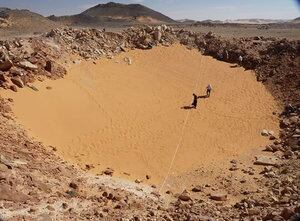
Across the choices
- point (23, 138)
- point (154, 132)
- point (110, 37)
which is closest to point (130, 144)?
point (154, 132)

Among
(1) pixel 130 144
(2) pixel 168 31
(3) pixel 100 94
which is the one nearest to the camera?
(1) pixel 130 144

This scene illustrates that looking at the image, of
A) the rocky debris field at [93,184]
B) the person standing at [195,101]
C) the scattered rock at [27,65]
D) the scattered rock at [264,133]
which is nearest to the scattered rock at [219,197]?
the rocky debris field at [93,184]

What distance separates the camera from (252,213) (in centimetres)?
906

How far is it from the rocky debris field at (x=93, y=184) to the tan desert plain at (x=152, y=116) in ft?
1.81

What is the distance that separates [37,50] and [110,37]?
4.90 m

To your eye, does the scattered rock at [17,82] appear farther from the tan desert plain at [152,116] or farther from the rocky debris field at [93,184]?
the tan desert plain at [152,116]

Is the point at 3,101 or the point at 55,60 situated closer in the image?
the point at 3,101

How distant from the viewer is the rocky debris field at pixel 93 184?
866 cm

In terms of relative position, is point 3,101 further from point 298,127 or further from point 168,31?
point 168,31

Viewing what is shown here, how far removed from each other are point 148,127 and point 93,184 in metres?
5.35

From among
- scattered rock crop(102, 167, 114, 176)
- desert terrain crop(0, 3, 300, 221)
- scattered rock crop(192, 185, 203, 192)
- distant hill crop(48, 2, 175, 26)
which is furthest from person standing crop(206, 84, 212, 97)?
distant hill crop(48, 2, 175, 26)

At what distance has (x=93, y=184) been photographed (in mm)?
10555

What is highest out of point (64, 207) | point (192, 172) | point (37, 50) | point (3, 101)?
point (37, 50)

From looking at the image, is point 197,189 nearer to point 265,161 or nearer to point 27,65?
point 265,161
